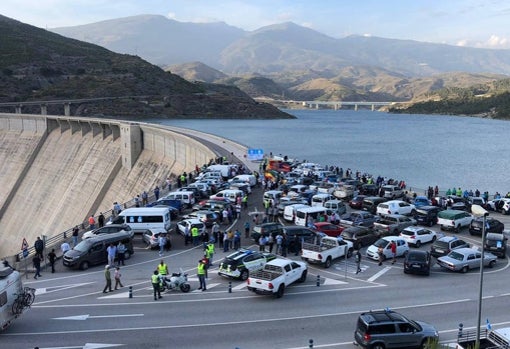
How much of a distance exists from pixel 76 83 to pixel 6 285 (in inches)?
5673

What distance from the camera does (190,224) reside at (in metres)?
27.0

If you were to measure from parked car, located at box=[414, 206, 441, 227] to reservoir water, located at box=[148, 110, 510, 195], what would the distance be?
3789 cm

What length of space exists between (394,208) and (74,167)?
3995 cm

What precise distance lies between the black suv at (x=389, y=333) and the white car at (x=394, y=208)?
18.2 meters

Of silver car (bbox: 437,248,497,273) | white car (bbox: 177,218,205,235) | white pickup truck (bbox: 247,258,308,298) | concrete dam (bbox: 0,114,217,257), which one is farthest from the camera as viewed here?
concrete dam (bbox: 0,114,217,257)

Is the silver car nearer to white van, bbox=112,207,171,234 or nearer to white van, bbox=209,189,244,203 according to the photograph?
white van, bbox=112,207,171,234

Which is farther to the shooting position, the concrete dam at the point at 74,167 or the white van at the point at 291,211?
the concrete dam at the point at 74,167

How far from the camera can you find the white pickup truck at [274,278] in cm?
1897

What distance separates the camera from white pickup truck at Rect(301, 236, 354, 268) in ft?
76.1

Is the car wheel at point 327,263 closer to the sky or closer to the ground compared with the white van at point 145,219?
closer to the ground

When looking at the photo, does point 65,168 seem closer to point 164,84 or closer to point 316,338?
point 316,338

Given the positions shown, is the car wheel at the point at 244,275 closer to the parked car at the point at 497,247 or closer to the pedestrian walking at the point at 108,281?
the pedestrian walking at the point at 108,281

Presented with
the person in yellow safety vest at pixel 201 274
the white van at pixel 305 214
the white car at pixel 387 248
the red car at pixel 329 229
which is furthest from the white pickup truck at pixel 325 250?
the person in yellow safety vest at pixel 201 274

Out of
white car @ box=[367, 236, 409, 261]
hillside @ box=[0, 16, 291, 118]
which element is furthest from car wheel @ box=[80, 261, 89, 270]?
hillside @ box=[0, 16, 291, 118]
